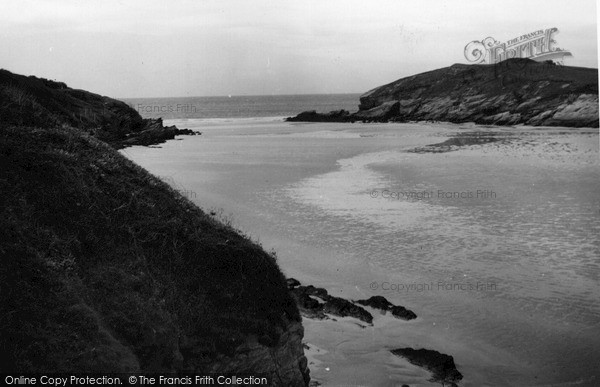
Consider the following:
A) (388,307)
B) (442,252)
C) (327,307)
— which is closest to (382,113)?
(442,252)

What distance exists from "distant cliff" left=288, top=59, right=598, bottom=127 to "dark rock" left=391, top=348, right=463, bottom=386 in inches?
3128

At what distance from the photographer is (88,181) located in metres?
10.8

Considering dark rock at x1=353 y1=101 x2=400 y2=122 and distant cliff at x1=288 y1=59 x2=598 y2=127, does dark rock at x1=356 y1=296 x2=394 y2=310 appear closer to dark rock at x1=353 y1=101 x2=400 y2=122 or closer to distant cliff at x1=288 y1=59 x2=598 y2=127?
distant cliff at x1=288 y1=59 x2=598 y2=127

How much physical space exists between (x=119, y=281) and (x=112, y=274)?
0.56 ft

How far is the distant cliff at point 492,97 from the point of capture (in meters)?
91.7

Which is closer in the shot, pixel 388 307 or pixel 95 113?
pixel 388 307

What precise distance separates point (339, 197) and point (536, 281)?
13.6 metres

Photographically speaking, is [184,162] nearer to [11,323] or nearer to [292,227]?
[292,227]

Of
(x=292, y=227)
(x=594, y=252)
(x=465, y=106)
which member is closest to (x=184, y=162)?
(x=292, y=227)

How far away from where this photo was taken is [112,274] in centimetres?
918

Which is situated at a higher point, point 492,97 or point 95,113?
point 492,97

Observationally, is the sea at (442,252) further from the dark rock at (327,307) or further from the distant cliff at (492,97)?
the distant cliff at (492,97)

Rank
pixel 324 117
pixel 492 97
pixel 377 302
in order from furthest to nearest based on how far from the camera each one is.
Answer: pixel 324 117
pixel 492 97
pixel 377 302

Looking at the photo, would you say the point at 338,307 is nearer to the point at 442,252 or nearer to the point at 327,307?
the point at 327,307
